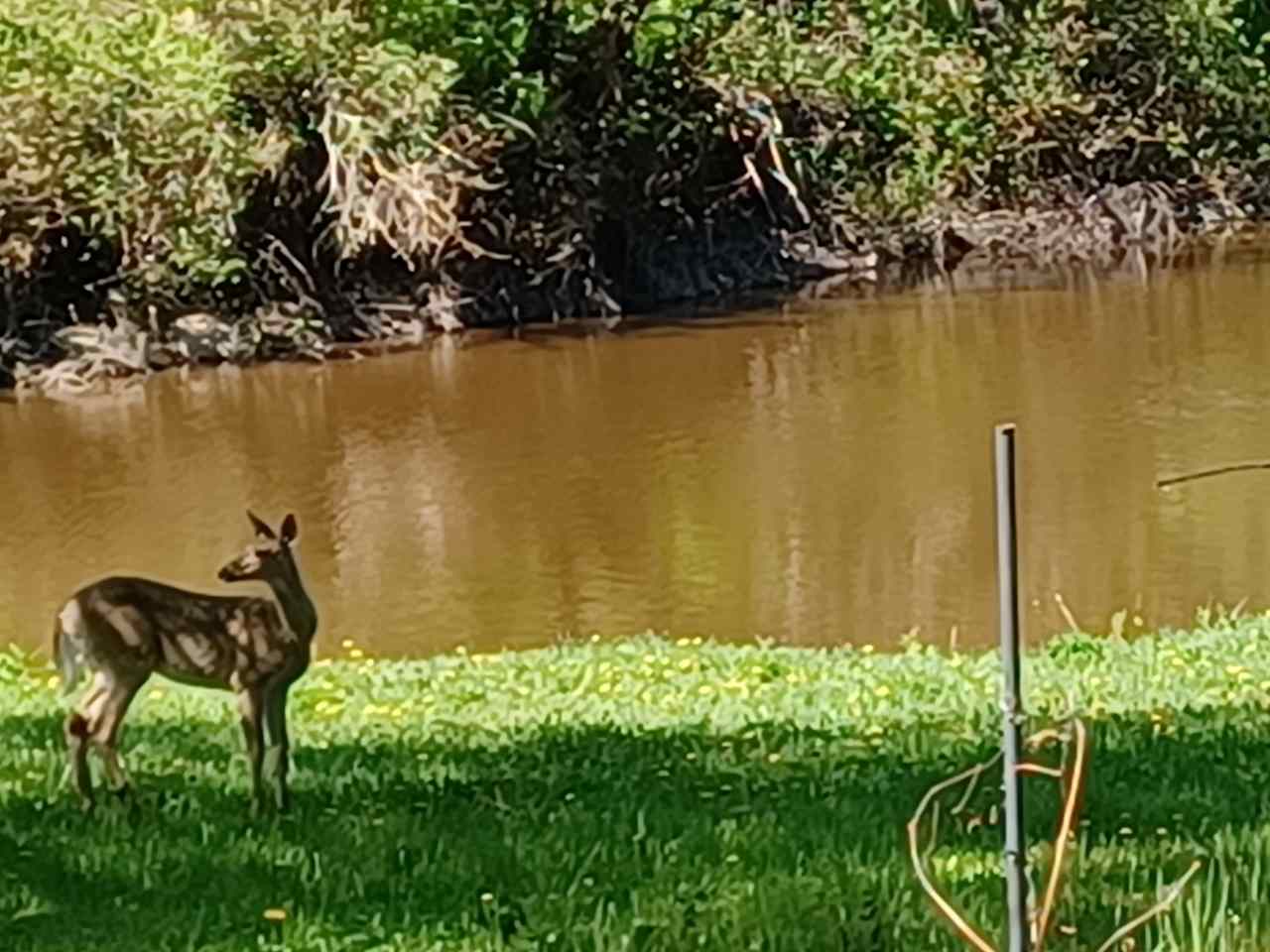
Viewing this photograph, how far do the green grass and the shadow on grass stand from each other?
10 millimetres

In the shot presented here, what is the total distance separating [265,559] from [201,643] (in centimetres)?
24

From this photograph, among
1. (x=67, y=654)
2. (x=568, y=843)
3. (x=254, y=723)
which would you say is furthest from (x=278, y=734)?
(x=568, y=843)

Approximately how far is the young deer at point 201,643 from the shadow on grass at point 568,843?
226mm

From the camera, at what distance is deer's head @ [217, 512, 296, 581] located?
5.10 meters

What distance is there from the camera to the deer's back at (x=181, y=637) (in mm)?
5148

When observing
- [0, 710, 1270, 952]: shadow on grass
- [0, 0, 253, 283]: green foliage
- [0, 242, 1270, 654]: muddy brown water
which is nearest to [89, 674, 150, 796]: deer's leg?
[0, 710, 1270, 952]: shadow on grass

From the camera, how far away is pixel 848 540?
1642cm

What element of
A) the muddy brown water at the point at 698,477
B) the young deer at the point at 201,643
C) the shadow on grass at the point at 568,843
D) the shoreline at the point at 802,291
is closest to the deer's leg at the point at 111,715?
the young deer at the point at 201,643

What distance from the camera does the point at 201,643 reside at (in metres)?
5.18

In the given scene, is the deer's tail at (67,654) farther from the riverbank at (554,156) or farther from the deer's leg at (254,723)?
the riverbank at (554,156)

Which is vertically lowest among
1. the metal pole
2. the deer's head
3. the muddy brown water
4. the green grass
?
the muddy brown water

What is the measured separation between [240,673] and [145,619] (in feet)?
0.79

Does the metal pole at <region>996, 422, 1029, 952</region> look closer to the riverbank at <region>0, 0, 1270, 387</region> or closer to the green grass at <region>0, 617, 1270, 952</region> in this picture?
the green grass at <region>0, 617, 1270, 952</region>

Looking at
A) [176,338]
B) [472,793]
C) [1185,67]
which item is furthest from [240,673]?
[1185,67]
